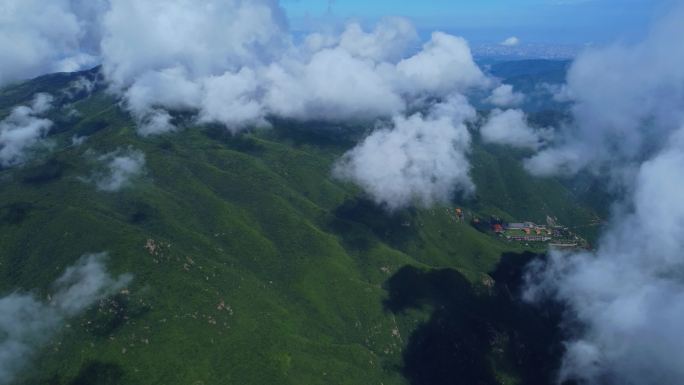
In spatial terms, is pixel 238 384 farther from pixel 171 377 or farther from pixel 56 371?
pixel 56 371

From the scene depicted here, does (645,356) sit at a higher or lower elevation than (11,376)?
higher

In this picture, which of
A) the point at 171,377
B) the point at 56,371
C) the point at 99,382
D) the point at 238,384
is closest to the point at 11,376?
the point at 56,371

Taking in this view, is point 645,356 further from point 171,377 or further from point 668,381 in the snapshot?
point 171,377

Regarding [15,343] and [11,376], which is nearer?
[11,376]

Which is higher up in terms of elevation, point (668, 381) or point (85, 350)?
point (668, 381)

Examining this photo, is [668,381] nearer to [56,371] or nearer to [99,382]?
[99,382]

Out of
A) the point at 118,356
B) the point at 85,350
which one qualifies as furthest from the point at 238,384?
the point at 85,350

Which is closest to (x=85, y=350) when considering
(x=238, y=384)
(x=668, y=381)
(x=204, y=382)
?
(x=204, y=382)

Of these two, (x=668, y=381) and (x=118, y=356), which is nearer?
(x=668, y=381)
